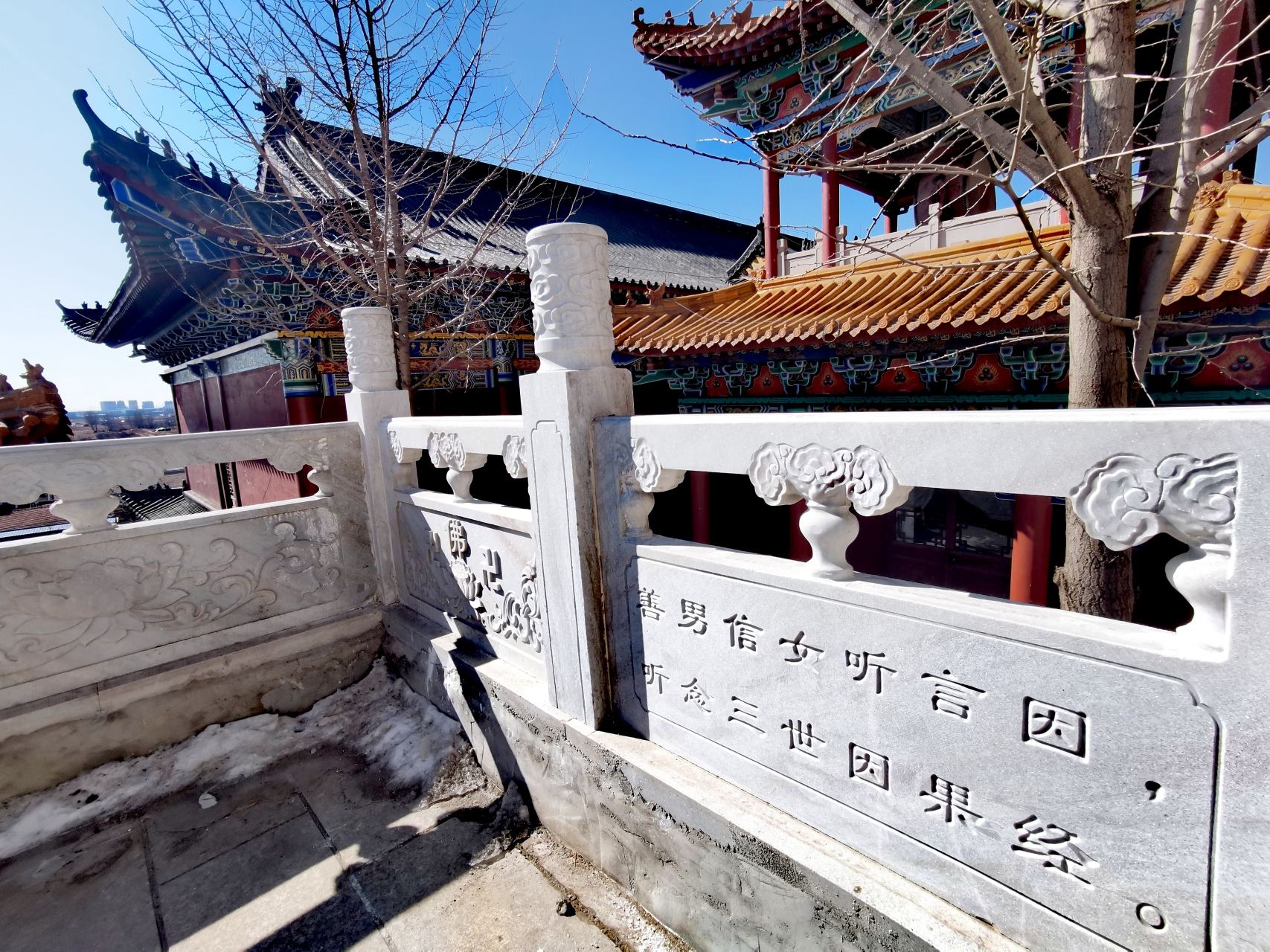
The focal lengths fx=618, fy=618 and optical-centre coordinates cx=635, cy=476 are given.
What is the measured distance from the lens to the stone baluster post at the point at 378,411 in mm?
3518

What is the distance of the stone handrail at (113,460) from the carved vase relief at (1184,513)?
355 cm

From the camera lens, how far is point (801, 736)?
1756 millimetres

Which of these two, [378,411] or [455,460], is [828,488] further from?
[378,411]

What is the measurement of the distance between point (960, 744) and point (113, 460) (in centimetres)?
364

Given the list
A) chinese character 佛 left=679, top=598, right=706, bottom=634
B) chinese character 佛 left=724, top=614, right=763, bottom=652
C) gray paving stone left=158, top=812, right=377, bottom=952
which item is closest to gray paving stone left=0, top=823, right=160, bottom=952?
gray paving stone left=158, top=812, right=377, bottom=952

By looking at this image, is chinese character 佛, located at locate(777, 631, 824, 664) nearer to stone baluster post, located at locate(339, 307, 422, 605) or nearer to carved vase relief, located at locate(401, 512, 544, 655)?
carved vase relief, located at locate(401, 512, 544, 655)

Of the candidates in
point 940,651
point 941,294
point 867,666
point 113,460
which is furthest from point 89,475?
point 941,294

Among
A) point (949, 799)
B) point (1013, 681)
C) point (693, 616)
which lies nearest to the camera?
point (1013, 681)

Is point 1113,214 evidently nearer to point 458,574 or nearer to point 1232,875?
point 1232,875

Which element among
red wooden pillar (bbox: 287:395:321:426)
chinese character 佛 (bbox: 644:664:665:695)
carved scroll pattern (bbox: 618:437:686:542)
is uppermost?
red wooden pillar (bbox: 287:395:321:426)

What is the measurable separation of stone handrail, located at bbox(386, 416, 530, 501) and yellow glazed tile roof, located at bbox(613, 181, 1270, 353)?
1.59 meters

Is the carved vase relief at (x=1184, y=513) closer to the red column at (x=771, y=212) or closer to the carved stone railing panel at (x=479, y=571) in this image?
the carved stone railing panel at (x=479, y=571)

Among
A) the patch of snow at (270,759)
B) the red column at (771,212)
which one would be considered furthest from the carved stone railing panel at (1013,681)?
the red column at (771,212)

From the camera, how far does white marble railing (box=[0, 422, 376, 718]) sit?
2.83 m
